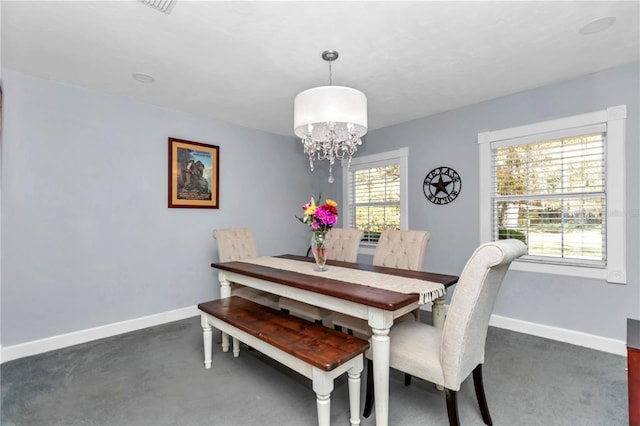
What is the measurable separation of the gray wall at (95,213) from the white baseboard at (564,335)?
135 inches

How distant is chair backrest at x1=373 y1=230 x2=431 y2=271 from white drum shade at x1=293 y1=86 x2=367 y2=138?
1.14 metres

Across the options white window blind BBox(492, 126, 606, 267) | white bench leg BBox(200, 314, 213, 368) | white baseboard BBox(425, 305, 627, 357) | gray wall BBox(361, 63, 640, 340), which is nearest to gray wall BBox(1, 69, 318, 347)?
white bench leg BBox(200, 314, 213, 368)

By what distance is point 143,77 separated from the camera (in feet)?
9.26

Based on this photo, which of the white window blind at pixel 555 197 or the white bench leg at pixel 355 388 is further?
the white window blind at pixel 555 197

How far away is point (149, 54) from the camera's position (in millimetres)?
2430

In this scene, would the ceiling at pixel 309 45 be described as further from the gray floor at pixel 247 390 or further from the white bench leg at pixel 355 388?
the gray floor at pixel 247 390

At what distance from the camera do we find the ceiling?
1926mm

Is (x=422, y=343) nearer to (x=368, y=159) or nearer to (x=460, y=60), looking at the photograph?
(x=460, y=60)

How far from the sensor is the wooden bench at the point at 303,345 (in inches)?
63.2

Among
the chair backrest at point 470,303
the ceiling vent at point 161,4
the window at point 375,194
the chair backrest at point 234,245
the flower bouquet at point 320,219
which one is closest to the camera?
the chair backrest at point 470,303

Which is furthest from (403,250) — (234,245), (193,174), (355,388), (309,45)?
(193,174)

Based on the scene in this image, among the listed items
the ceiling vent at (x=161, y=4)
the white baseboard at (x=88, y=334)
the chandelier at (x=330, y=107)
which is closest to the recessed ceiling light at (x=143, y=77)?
the ceiling vent at (x=161, y=4)

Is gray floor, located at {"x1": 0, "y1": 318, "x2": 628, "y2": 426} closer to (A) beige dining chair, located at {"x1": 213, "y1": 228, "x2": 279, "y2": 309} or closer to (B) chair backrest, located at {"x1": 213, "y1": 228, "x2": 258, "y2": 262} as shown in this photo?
(A) beige dining chair, located at {"x1": 213, "y1": 228, "x2": 279, "y2": 309}

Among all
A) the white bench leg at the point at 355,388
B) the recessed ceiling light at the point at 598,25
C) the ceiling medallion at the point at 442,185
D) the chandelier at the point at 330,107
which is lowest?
the white bench leg at the point at 355,388
